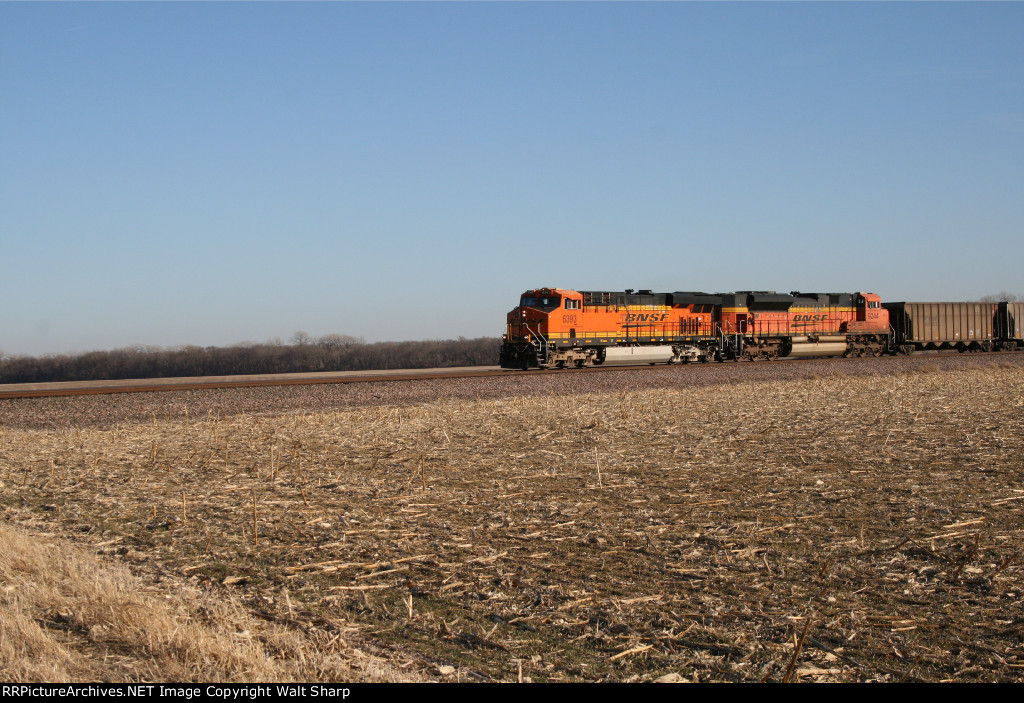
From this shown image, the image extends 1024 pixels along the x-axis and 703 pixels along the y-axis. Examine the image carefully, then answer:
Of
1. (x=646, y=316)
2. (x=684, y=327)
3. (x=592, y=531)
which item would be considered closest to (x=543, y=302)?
(x=646, y=316)

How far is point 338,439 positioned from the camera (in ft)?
47.1

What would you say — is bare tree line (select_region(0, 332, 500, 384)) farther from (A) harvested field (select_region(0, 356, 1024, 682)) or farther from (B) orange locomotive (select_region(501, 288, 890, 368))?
(A) harvested field (select_region(0, 356, 1024, 682))

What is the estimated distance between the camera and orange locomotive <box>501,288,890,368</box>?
3412 cm

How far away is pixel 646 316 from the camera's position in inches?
1446

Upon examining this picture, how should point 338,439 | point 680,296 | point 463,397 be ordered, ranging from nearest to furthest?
point 338,439 → point 463,397 → point 680,296

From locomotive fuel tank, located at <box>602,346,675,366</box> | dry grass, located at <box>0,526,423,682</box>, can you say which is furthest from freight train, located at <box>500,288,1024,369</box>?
dry grass, located at <box>0,526,423,682</box>

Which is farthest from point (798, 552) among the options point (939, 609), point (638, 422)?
point (638, 422)

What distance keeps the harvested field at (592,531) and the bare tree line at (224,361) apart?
129ft

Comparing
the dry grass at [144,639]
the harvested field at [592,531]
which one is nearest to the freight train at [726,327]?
the harvested field at [592,531]

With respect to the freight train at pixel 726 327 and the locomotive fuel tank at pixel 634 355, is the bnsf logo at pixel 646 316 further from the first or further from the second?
the locomotive fuel tank at pixel 634 355

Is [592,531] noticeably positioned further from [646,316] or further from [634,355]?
[646,316]

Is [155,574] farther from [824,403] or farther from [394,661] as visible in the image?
[824,403]

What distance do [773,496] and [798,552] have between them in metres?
2.23

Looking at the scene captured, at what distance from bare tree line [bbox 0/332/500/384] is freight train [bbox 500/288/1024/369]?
2049cm
